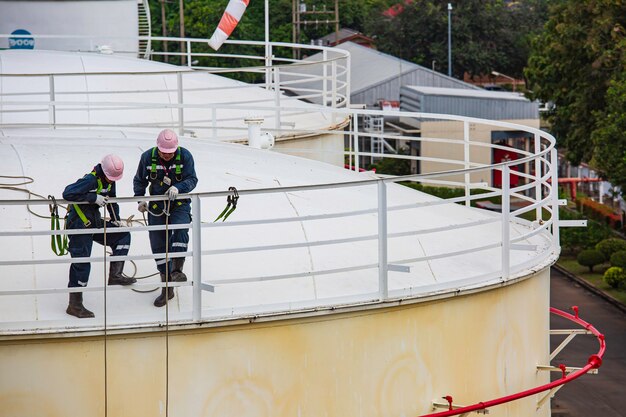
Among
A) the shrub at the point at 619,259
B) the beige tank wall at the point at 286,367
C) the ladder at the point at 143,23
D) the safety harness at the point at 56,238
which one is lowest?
the shrub at the point at 619,259

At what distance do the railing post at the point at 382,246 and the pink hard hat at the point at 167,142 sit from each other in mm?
1877

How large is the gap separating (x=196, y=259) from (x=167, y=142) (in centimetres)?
118

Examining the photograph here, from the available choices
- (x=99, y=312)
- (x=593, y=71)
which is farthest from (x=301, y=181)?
A: (x=593, y=71)

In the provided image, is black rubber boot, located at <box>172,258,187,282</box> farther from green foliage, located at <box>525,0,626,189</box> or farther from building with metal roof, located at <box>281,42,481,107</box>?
building with metal roof, located at <box>281,42,481,107</box>

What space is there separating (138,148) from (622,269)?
2896 centimetres

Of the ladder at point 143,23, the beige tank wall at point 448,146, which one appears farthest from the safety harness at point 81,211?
the beige tank wall at point 448,146

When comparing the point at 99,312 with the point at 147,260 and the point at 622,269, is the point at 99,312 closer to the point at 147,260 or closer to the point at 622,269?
the point at 147,260

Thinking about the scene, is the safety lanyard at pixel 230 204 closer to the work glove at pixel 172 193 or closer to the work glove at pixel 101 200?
the work glove at pixel 172 193

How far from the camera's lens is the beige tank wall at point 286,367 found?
11.5 m

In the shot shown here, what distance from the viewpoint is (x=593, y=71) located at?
48562mm

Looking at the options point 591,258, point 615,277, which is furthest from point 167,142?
point 591,258

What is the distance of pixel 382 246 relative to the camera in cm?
1221

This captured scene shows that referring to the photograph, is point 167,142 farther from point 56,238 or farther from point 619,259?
point 619,259

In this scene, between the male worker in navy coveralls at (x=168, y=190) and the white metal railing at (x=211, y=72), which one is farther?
the white metal railing at (x=211, y=72)
